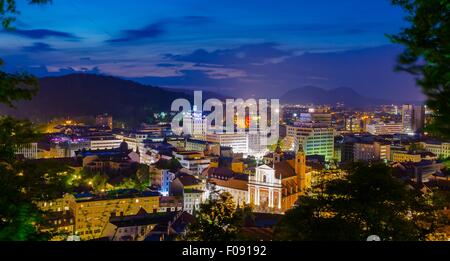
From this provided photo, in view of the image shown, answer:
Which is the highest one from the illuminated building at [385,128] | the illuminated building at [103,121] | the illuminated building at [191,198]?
the illuminated building at [103,121]

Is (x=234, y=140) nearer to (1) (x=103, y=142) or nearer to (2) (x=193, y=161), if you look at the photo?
(1) (x=103, y=142)

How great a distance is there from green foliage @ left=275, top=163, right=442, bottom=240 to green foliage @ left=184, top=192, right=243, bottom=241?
0.53 m

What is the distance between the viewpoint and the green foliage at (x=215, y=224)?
5.04 m

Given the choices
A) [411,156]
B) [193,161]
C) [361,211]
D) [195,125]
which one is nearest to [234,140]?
[195,125]

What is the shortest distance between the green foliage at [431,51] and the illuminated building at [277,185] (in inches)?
602

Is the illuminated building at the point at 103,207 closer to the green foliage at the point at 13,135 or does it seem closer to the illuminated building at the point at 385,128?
the green foliage at the point at 13,135

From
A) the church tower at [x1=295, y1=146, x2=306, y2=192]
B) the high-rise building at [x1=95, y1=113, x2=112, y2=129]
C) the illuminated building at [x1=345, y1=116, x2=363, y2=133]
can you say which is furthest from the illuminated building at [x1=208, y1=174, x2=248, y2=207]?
the illuminated building at [x1=345, y1=116, x2=363, y2=133]

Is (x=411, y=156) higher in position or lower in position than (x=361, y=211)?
lower

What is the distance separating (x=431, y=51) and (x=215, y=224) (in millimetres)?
3098

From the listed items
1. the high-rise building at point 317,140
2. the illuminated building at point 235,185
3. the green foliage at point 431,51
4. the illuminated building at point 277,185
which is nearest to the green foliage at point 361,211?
the green foliage at point 431,51

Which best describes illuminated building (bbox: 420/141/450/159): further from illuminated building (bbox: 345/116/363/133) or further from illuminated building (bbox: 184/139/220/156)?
illuminated building (bbox: 345/116/363/133)

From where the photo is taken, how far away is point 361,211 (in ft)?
16.1

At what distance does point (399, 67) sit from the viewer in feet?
10.3

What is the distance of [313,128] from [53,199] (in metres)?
33.2
